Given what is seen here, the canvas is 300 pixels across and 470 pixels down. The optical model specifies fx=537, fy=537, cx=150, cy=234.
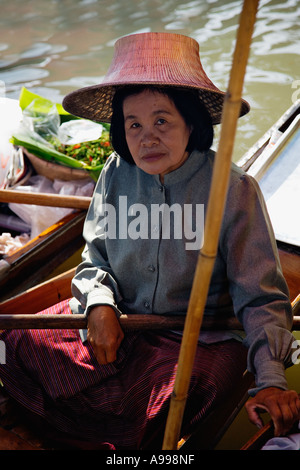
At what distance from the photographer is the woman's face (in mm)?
1800

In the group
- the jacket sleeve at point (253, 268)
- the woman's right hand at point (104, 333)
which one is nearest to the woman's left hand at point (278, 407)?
the jacket sleeve at point (253, 268)

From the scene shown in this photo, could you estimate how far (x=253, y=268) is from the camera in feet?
5.66

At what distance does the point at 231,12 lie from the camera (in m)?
8.58

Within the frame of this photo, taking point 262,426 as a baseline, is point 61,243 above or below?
above

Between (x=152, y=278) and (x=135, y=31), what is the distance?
23.5 ft

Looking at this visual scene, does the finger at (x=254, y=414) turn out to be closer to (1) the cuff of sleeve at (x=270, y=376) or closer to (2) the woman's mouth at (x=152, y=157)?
(1) the cuff of sleeve at (x=270, y=376)

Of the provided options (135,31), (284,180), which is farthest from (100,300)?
(135,31)

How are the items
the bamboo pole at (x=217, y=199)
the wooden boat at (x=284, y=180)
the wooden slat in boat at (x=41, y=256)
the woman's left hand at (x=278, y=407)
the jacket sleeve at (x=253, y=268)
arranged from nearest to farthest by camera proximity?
the bamboo pole at (x=217, y=199) < the woman's left hand at (x=278, y=407) < the jacket sleeve at (x=253, y=268) < the wooden boat at (x=284, y=180) < the wooden slat in boat at (x=41, y=256)

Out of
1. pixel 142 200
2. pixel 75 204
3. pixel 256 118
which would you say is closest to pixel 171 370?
pixel 142 200

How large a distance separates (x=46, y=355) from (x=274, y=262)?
90 cm

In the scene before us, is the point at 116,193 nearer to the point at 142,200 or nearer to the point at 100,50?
the point at 142,200

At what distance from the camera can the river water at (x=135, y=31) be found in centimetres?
618

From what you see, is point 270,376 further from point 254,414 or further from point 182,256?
point 182,256

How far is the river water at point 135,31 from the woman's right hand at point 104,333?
3.51 metres
